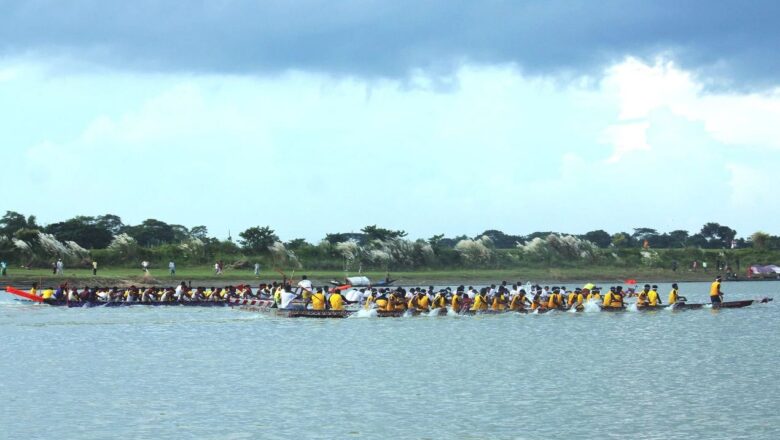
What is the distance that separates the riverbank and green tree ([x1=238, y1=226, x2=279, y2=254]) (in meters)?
5.62

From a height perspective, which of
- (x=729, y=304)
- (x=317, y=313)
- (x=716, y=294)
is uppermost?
(x=716, y=294)

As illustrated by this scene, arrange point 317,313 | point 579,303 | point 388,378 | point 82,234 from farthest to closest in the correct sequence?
point 82,234
point 579,303
point 317,313
point 388,378

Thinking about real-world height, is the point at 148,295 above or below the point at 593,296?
below

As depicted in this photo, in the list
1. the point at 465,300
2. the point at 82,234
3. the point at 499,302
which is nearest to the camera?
the point at 465,300

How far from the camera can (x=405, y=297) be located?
43.7 m

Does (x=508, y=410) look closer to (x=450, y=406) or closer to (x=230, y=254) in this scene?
(x=450, y=406)

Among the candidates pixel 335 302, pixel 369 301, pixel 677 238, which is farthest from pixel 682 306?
pixel 677 238

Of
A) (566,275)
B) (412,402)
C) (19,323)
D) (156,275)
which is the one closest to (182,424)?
(412,402)

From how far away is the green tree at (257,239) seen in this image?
287 ft

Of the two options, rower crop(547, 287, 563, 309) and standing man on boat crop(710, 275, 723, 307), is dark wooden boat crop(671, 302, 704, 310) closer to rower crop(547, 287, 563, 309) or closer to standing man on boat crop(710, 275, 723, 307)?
standing man on boat crop(710, 275, 723, 307)

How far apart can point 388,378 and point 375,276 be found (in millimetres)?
52434

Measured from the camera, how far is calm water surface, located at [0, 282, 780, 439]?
20.1 metres

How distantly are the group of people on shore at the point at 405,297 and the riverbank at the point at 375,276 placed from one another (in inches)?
510

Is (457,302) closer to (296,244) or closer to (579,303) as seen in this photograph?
(579,303)
